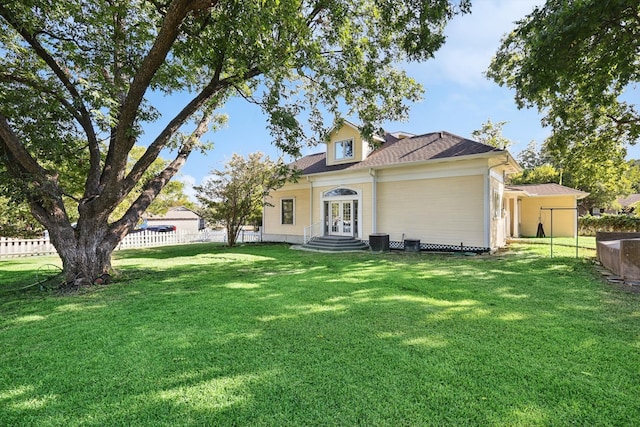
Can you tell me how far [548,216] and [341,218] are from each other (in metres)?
14.8

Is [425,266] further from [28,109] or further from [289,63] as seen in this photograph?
[28,109]

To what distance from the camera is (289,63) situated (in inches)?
284

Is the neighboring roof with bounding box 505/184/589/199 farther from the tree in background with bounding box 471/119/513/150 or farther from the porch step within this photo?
the porch step

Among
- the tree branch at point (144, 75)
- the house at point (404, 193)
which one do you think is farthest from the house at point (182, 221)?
the tree branch at point (144, 75)

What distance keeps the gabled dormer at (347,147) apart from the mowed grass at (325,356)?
10478mm

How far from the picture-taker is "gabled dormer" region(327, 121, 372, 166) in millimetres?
16141

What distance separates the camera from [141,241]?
18.4 meters

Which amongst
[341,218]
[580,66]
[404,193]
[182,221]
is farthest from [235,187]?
[182,221]

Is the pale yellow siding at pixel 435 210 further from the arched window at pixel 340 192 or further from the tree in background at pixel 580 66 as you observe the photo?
the tree in background at pixel 580 66

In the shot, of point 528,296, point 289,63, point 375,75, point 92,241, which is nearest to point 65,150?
point 92,241

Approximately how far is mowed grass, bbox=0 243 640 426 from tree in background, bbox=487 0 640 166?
491 cm

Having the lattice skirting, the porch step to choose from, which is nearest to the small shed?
the lattice skirting

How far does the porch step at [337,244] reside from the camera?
1457cm

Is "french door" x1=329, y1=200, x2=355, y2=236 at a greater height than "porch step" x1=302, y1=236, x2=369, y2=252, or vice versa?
"french door" x1=329, y1=200, x2=355, y2=236
